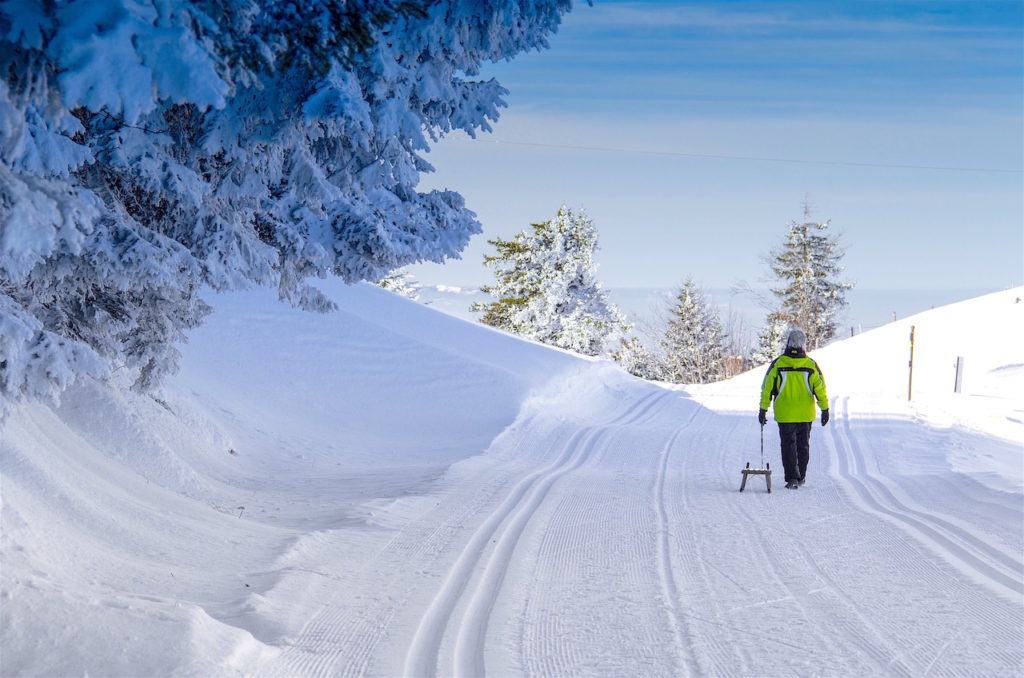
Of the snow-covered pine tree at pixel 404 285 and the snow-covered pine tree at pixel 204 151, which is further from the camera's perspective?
the snow-covered pine tree at pixel 404 285

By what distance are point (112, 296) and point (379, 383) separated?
1060 cm

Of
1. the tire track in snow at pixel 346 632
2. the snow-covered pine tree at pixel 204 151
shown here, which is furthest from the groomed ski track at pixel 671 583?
the snow-covered pine tree at pixel 204 151

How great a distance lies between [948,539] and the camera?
736 centimetres

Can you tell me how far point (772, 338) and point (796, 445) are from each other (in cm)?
5367

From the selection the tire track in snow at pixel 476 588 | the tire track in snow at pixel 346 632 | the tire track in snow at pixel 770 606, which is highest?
the tire track in snow at pixel 770 606

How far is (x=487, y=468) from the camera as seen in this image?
11.5 metres

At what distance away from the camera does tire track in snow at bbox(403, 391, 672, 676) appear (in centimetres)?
454

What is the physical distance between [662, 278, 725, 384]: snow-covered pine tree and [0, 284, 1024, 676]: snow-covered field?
46444 millimetres

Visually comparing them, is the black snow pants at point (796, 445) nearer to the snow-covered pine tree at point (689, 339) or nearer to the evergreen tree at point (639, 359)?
the snow-covered pine tree at point (689, 339)

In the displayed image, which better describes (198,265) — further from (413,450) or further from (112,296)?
(413,450)

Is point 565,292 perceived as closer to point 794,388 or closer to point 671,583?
point 794,388

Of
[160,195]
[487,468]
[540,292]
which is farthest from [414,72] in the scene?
[540,292]

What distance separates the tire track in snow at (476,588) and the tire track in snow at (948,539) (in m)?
3.34

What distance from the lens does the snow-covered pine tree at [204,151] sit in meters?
3.61
